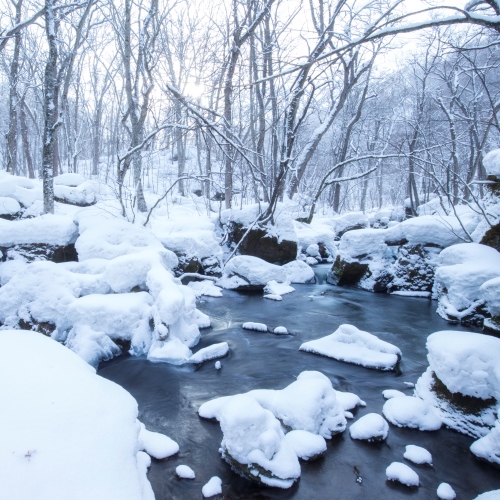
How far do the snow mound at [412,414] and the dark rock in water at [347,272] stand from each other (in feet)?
20.5

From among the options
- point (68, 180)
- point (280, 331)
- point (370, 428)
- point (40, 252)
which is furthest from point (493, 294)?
point (68, 180)

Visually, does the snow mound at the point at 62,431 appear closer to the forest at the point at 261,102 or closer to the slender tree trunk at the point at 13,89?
the forest at the point at 261,102

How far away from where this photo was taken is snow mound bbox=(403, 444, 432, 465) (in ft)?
10.5

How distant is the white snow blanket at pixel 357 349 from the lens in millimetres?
5109

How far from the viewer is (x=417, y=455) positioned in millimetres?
3234

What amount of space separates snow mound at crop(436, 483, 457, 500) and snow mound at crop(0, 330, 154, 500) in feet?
7.91

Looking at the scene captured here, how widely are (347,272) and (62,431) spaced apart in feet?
30.0

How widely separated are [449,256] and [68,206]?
11196 mm

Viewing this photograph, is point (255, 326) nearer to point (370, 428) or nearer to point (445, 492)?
point (370, 428)

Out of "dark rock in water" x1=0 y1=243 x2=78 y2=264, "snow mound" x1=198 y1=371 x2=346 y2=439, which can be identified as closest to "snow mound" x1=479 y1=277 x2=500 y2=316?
"snow mound" x1=198 y1=371 x2=346 y2=439

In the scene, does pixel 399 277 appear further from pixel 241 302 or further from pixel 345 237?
pixel 241 302

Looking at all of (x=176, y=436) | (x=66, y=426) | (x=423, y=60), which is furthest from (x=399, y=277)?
(x=423, y=60)

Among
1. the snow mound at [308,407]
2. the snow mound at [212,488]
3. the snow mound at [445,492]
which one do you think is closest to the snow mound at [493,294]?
the snow mound at [308,407]

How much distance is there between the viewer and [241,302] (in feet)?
27.7
